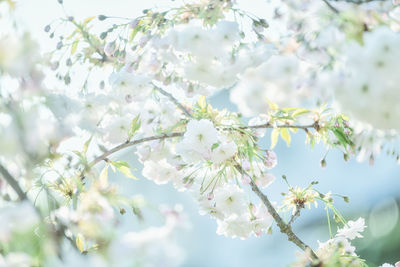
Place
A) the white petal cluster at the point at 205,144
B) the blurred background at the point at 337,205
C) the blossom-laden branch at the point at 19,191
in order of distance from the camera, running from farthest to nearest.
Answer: the blurred background at the point at 337,205 → the white petal cluster at the point at 205,144 → the blossom-laden branch at the point at 19,191

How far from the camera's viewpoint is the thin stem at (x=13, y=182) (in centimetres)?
58

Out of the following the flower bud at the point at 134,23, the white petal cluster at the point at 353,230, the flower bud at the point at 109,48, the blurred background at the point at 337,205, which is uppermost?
the blurred background at the point at 337,205

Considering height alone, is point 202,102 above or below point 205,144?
above

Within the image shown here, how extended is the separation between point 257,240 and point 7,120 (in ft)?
15.8

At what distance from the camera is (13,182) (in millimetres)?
581

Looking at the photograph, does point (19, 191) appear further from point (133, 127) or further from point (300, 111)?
point (300, 111)

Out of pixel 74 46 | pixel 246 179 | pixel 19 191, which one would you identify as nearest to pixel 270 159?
pixel 246 179

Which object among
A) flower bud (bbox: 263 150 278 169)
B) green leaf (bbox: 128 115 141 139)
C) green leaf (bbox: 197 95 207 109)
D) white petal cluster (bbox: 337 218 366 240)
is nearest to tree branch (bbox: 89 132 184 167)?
green leaf (bbox: 128 115 141 139)

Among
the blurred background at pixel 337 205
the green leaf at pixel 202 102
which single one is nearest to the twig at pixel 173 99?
the green leaf at pixel 202 102

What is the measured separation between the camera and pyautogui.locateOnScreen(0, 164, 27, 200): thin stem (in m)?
0.58

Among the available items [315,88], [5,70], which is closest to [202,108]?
[315,88]

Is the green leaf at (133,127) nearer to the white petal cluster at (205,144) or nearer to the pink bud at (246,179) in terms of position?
the white petal cluster at (205,144)

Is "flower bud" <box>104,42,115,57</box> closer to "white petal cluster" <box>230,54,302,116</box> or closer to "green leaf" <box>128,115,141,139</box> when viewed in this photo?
"green leaf" <box>128,115,141,139</box>

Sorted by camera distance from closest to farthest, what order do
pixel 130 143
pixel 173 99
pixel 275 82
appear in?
pixel 275 82 → pixel 130 143 → pixel 173 99
